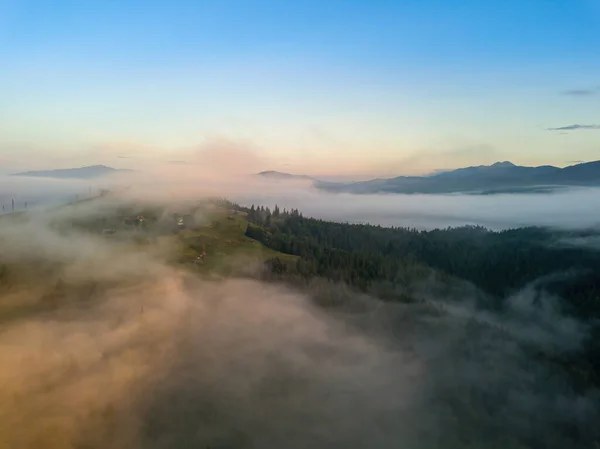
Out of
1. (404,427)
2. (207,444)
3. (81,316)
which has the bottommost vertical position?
(404,427)

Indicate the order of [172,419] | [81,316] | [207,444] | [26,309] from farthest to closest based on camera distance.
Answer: [81,316]
[26,309]
[172,419]
[207,444]

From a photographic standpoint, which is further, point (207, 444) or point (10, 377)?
point (10, 377)

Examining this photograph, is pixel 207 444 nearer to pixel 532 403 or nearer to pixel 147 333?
pixel 147 333

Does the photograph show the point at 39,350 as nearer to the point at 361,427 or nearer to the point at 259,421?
the point at 259,421

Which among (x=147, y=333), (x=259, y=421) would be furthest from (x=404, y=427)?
(x=147, y=333)

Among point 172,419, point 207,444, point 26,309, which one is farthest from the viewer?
point 26,309

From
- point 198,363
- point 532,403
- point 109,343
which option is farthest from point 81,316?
point 532,403

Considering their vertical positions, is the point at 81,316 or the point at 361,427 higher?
the point at 81,316

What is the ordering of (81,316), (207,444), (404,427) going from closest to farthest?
(207,444) → (404,427) → (81,316)

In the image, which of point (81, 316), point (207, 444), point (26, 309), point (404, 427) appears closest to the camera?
point (207, 444)
